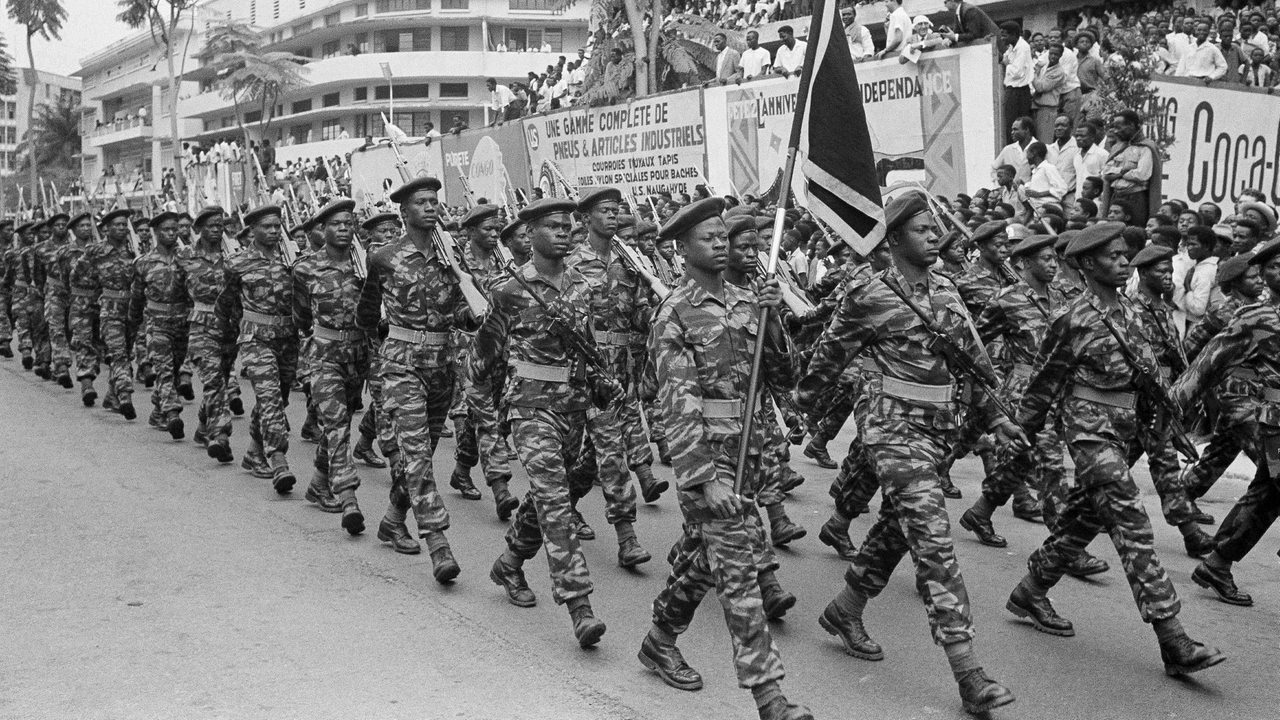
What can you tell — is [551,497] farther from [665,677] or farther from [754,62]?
[754,62]

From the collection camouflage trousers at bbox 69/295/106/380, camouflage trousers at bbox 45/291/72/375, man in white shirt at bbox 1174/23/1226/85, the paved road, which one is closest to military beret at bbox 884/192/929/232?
the paved road

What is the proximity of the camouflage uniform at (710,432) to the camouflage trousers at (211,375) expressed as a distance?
6.27 m

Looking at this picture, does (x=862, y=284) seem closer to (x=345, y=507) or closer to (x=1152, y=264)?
(x=1152, y=264)

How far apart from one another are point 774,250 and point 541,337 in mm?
1725

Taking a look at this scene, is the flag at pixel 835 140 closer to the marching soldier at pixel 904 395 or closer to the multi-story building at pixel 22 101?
the marching soldier at pixel 904 395

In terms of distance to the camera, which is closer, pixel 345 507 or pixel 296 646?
pixel 296 646

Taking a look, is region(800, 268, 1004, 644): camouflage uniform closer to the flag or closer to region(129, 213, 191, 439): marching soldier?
the flag

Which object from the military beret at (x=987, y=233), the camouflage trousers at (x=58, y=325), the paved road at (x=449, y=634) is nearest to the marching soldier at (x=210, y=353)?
the paved road at (x=449, y=634)

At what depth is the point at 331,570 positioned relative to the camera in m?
7.73

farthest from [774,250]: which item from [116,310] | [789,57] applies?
[789,57]

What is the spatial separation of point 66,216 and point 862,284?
46.6 feet

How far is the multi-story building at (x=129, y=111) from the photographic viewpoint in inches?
3241

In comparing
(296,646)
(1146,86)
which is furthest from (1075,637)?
(1146,86)

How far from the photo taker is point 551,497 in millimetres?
6508
